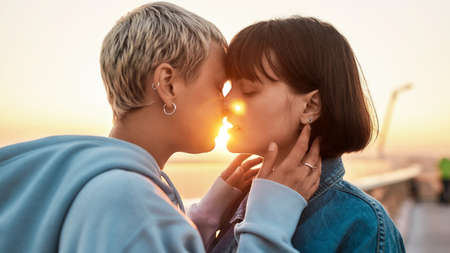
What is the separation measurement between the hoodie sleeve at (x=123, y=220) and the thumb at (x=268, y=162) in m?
0.54

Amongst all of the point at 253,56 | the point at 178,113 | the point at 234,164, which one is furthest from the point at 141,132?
the point at 234,164

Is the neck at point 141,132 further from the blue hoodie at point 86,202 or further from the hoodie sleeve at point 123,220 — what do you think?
the hoodie sleeve at point 123,220

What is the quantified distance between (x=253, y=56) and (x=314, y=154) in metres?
0.46

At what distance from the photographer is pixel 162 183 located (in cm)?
148

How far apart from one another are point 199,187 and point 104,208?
12.6 ft

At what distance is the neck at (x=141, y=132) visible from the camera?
1726 mm

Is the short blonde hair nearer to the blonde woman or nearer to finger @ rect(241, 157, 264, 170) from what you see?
the blonde woman

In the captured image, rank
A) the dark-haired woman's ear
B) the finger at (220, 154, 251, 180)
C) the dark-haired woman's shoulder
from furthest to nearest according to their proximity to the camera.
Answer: the finger at (220, 154, 251, 180)
the dark-haired woman's ear
the dark-haired woman's shoulder

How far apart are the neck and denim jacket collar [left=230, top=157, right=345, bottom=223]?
48cm

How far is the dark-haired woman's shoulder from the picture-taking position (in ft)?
5.33

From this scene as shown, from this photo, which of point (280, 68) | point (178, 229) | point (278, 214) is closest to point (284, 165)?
point (278, 214)

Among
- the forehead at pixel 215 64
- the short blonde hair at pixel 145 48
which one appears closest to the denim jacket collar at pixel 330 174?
the forehead at pixel 215 64

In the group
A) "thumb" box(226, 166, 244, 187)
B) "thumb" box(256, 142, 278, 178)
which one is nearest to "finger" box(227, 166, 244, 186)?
"thumb" box(226, 166, 244, 187)

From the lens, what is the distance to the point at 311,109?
6.15 feet
